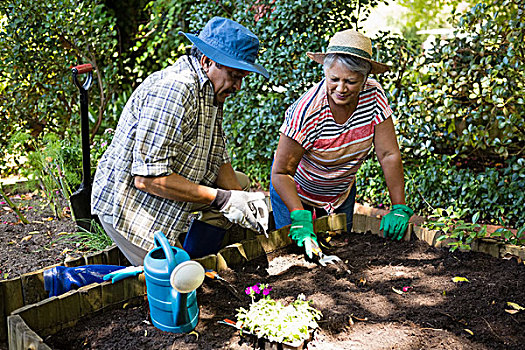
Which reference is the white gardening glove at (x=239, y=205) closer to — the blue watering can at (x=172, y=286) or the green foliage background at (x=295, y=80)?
the blue watering can at (x=172, y=286)

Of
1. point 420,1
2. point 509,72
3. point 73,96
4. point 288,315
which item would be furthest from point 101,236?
point 420,1

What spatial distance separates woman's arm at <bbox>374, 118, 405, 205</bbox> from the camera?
8.43 feet

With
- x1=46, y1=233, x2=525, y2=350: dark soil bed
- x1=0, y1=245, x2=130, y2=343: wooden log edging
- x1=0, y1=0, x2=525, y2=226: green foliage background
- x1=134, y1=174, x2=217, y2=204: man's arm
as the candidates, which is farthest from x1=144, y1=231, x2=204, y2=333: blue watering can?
x1=0, y1=0, x2=525, y2=226: green foliage background

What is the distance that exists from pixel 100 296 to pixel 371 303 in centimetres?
103

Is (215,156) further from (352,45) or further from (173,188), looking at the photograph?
(352,45)

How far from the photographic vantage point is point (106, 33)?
5.11 meters

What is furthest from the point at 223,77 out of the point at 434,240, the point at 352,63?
the point at 434,240

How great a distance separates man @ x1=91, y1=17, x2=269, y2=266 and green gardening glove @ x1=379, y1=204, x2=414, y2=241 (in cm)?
67

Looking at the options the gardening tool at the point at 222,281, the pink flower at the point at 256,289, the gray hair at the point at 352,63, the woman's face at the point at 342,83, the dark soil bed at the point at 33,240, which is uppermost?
the gray hair at the point at 352,63

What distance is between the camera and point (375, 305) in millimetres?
1903

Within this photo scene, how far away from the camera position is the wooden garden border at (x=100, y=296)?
59.9 inches

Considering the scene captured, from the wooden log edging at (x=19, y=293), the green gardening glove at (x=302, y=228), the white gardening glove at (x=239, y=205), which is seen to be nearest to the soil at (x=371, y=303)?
the green gardening glove at (x=302, y=228)

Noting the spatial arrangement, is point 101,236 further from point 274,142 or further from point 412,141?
point 412,141

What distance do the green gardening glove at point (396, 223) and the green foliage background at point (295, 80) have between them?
127cm
